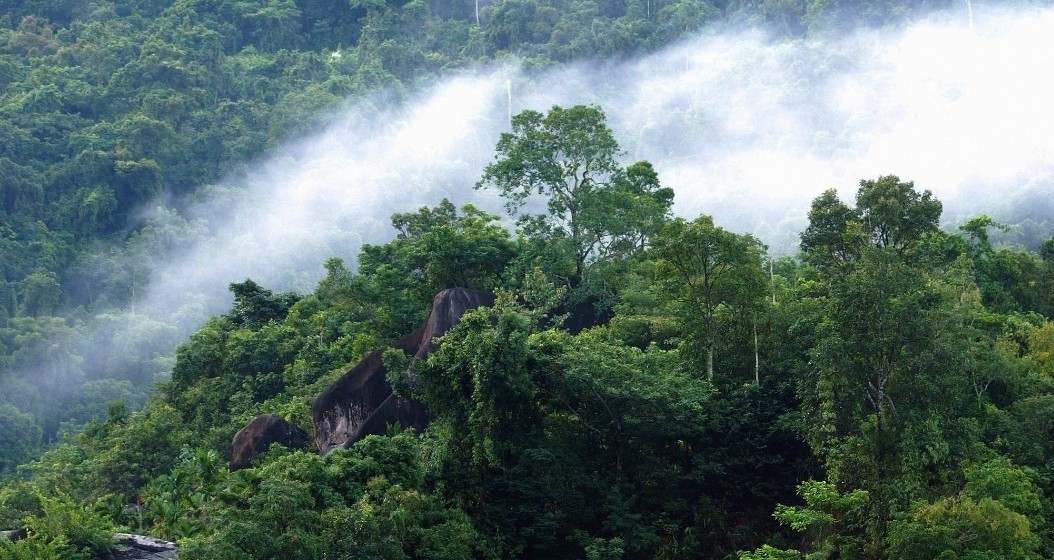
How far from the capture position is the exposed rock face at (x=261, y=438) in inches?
1207

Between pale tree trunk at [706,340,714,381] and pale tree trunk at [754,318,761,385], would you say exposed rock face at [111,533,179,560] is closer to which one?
pale tree trunk at [706,340,714,381]

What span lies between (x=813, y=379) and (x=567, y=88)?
271 ft

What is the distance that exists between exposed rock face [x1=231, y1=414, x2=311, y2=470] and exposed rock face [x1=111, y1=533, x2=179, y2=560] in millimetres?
5964

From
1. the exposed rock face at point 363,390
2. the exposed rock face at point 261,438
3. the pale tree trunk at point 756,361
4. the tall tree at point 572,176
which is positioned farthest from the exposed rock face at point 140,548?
the tall tree at point 572,176

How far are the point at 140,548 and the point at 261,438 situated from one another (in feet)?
22.1

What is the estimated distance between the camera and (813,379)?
81.3ft

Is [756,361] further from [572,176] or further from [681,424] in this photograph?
[572,176]

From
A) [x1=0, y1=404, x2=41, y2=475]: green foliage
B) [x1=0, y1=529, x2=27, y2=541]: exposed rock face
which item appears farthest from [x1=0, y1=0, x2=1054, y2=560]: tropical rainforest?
[x1=0, y1=404, x2=41, y2=475]: green foliage

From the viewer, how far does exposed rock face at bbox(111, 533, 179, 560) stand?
23828 mm

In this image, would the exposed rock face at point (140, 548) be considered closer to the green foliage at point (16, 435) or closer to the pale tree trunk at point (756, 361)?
the pale tree trunk at point (756, 361)

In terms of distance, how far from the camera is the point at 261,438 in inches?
1209

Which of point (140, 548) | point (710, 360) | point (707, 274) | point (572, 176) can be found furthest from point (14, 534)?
point (572, 176)

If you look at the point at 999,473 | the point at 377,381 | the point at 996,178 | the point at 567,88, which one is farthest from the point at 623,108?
the point at 999,473

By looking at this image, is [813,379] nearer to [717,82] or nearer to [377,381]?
[377,381]
